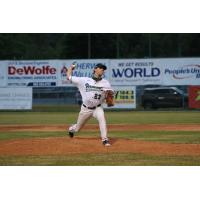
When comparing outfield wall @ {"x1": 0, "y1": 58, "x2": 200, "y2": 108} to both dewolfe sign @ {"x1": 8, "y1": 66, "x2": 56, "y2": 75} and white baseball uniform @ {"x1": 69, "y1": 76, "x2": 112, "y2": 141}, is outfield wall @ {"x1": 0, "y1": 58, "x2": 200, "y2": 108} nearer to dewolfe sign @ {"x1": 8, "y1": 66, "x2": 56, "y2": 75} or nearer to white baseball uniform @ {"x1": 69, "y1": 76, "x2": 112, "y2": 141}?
dewolfe sign @ {"x1": 8, "y1": 66, "x2": 56, "y2": 75}

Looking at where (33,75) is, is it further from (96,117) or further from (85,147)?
(85,147)

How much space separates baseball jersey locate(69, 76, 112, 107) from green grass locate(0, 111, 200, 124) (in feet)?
14.5

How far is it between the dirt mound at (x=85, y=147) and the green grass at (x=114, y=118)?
13.3 feet

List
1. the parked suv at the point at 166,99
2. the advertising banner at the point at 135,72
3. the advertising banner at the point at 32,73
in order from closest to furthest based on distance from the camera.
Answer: the parked suv at the point at 166,99, the advertising banner at the point at 32,73, the advertising banner at the point at 135,72

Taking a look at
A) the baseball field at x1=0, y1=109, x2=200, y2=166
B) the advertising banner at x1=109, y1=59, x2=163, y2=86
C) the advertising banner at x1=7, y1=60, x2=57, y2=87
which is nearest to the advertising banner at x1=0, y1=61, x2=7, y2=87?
the advertising banner at x1=7, y1=60, x2=57, y2=87

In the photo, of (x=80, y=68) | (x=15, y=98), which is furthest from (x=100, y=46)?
(x=15, y=98)

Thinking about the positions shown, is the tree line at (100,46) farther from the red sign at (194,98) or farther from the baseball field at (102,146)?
the baseball field at (102,146)

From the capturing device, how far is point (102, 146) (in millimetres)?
9953

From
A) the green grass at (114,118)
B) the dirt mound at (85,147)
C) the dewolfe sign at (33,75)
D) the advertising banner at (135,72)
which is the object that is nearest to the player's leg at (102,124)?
the dirt mound at (85,147)

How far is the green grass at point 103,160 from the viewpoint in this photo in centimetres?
870

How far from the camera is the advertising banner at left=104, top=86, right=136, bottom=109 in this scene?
65.9ft

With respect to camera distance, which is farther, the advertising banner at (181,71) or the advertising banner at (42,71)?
the advertising banner at (42,71)

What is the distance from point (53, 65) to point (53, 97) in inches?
94.6
